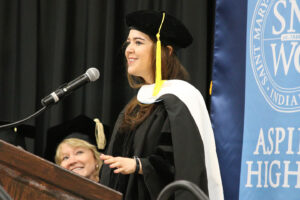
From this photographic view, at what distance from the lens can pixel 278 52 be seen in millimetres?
2945

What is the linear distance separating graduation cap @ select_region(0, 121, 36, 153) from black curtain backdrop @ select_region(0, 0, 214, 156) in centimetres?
8

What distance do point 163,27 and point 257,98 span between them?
26.9 inches

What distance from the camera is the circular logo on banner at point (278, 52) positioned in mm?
2893

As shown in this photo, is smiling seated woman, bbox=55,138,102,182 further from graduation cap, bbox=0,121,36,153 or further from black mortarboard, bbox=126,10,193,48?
black mortarboard, bbox=126,10,193,48

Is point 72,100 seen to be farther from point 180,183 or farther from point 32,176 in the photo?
point 180,183

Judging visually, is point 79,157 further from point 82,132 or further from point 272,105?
point 272,105

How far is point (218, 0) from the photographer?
3246 millimetres

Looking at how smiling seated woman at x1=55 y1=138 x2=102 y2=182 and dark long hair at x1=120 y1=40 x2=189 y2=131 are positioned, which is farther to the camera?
smiling seated woman at x1=55 y1=138 x2=102 y2=182

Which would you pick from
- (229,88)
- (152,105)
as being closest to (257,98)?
(229,88)

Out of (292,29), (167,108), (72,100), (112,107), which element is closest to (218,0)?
(292,29)

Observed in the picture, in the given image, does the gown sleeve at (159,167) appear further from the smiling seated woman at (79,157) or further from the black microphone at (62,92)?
the smiling seated woman at (79,157)

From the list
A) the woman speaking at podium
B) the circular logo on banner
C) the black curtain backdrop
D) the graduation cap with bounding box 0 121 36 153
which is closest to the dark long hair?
the woman speaking at podium

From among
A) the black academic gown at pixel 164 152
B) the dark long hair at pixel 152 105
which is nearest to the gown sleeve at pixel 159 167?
the black academic gown at pixel 164 152

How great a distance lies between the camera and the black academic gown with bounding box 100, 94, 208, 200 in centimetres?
255
